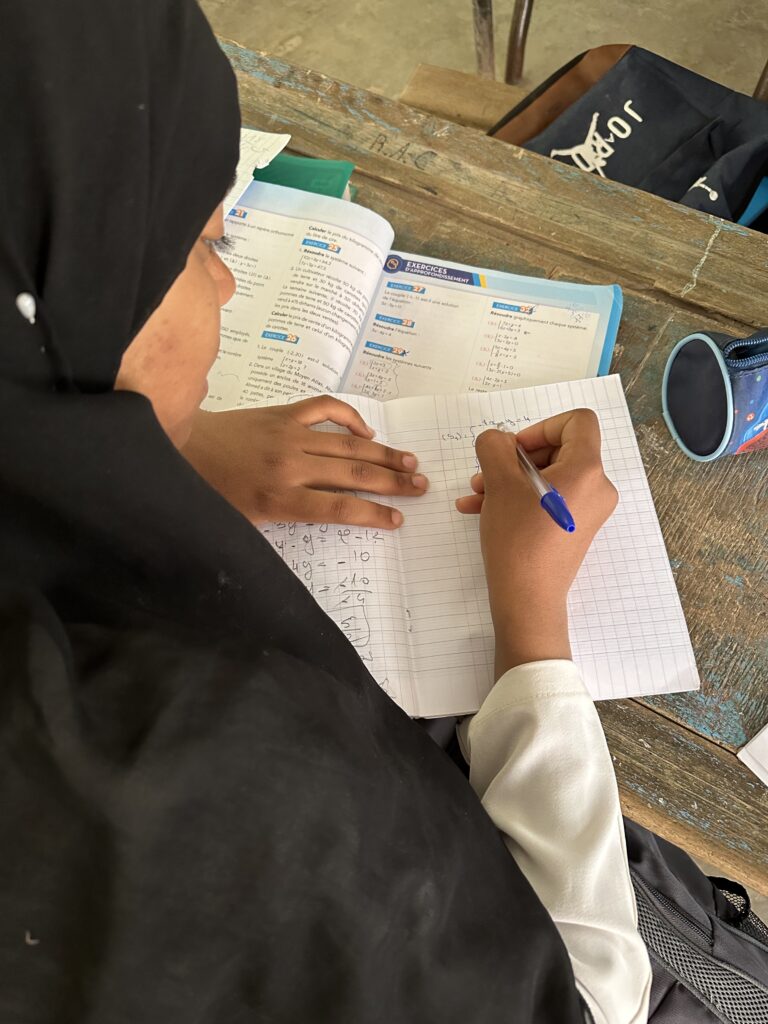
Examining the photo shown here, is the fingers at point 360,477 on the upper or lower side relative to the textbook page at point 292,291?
lower

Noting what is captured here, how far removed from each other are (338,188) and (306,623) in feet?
1.97

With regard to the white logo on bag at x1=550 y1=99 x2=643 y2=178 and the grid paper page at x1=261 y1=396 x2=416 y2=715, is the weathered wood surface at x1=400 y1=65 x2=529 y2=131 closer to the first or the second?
the white logo on bag at x1=550 y1=99 x2=643 y2=178

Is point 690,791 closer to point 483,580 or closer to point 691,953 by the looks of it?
point 691,953

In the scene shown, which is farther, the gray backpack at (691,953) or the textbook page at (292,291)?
the textbook page at (292,291)

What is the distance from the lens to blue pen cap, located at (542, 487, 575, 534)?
649 mm

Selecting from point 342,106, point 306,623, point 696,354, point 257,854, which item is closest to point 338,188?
point 342,106

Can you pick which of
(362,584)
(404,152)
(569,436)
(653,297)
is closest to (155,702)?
(362,584)

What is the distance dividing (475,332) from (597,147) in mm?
636

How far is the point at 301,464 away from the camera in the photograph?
2.43ft

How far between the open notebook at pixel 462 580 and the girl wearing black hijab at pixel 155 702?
16 cm

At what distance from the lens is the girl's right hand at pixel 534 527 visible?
630mm

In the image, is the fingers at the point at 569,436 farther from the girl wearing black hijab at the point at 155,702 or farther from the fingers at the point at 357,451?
the girl wearing black hijab at the point at 155,702

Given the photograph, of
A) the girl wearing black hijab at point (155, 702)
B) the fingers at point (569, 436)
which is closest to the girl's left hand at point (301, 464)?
the fingers at point (569, 436)

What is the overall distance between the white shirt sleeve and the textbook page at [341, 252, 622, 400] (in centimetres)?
33
